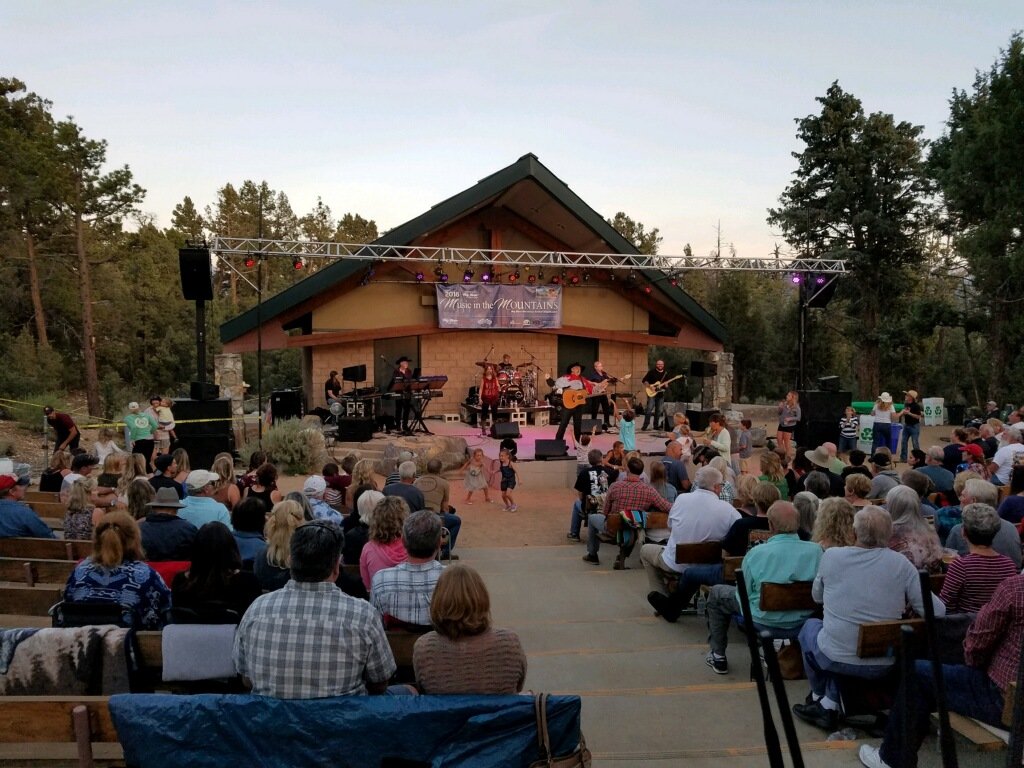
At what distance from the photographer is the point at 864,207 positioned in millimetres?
23766

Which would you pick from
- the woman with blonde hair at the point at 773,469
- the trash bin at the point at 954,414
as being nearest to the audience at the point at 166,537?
the woman with blonde hair at the point at 773,469

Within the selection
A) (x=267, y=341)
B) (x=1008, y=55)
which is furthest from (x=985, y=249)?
(x=267, y=341)

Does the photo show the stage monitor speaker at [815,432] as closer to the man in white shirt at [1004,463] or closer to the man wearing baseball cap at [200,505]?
the man in white shirt at [1004,463]

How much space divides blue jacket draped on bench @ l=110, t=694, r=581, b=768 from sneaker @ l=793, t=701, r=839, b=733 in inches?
67.0

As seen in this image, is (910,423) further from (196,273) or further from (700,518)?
(196,273)

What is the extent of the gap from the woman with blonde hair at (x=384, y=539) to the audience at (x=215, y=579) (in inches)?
36.3

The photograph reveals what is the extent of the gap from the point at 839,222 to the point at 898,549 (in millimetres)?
21977

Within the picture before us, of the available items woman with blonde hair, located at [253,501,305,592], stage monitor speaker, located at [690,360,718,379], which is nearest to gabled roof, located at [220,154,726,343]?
stage monitor speaker, located at [690,360,718,379]

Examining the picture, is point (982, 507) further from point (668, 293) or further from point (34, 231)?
point (34, 231)

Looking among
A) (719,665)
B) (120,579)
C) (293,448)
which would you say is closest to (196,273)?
(293,448)

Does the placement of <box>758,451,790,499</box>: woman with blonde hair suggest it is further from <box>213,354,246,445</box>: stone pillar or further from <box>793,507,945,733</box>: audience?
<box>213,354,246,445</box>: stone pillar

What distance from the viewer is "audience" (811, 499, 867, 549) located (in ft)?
13.8

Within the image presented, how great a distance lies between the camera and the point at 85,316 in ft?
78.2

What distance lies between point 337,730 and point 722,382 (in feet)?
57.4
